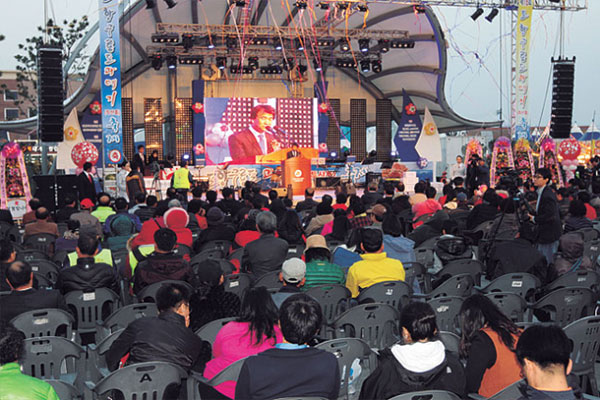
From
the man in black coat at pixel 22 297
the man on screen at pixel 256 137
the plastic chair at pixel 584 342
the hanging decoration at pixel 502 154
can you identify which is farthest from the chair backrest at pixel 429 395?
the man on screen at pixel 256 137

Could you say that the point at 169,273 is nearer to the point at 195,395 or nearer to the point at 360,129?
the point at 195,395

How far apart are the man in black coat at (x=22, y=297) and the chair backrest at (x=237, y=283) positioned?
140 centimetres

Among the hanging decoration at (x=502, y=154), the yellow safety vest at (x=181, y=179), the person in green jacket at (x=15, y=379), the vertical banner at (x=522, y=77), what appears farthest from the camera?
the vertical banner at (x=522, y=77)

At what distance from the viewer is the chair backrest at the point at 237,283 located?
5.41m

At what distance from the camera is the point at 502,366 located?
126 inches

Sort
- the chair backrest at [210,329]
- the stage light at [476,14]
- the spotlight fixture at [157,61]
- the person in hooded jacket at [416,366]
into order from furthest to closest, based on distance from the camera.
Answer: the spotlight fixture at [157,61] → the stage light at [476,14] → the chair backrest at [210,329] → the person in hooded jacket at [416,366]

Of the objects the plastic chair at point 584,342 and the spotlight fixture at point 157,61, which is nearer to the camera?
the plastic chair at point 584,342

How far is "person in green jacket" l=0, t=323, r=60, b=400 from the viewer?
2.52m

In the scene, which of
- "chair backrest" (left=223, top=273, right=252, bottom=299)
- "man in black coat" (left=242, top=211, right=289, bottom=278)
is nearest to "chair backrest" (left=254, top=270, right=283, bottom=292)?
"chair backrest" (left=223, top=273, right=252, bottom=299)

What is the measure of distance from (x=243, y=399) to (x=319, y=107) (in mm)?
22874

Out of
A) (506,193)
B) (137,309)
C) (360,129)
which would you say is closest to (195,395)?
(137,309)

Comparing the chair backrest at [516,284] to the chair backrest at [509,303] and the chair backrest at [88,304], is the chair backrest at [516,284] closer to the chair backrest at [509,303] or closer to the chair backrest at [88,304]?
the chair backrest at [509,303]

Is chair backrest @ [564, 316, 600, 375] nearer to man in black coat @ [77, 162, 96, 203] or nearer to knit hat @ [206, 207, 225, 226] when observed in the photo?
knit hat @ [206, 207, 225, 226]

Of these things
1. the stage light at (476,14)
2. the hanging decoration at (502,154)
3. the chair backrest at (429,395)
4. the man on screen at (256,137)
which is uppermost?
the stage light at (476,14)
